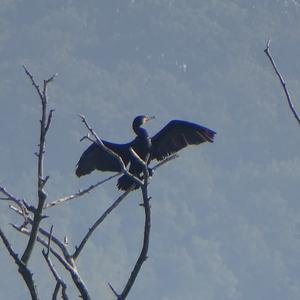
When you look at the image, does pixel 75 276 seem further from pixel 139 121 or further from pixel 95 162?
pixel 139 121

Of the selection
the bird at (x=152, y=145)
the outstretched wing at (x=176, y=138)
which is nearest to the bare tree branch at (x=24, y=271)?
the bird at (x=152, y=145)

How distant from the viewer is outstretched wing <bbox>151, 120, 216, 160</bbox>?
24.4 ft

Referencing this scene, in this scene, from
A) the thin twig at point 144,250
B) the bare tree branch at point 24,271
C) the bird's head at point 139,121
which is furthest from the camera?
the bird's head at point 139,121

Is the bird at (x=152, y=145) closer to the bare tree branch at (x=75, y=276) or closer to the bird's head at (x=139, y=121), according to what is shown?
the bird's head at (x=139, y=121)

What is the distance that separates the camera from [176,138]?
7.58m

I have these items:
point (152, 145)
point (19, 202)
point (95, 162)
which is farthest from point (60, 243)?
point (152, 145)

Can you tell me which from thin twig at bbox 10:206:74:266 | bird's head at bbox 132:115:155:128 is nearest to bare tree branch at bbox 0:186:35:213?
thin twig at bbox 10:206:74:266

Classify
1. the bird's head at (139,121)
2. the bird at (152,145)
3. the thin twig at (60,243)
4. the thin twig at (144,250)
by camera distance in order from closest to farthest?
the thin twig at (144,250) → the thin twig at (60,243) → the bird at (152,145) → the bird's head at (139,121)

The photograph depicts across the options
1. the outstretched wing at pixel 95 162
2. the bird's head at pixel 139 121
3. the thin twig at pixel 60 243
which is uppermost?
the bird's head at pixel 139 121

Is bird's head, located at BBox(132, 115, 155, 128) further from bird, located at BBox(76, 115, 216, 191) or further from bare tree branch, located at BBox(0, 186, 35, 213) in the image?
bare tree branch, located at BBox(0, 186, 35, 213)

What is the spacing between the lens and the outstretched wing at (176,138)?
7434mm

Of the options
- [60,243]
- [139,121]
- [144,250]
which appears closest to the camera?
[144,250]

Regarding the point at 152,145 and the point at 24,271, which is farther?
the point at 152,145

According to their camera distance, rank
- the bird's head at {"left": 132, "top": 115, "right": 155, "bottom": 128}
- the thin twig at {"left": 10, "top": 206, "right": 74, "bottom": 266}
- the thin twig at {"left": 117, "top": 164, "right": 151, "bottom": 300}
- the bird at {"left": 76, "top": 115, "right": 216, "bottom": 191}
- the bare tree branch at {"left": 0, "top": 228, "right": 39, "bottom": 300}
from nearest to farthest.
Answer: the bare tree branch at {"left": 0, "top": 228, "right": 39, "bottom": 300}, the thin twig at {"left": 117, "top": 164, "right": 151, "bottom": 300}, the thin twig at {"left": 10, "top": 206, "right": 74, "bottom": 266}, the bird at {"left": 76, "top": 115, "right": 216, "bottom": 191}, the bird's head at {"left": 132, "top": 115, "right": 155, "bottom": 128}
